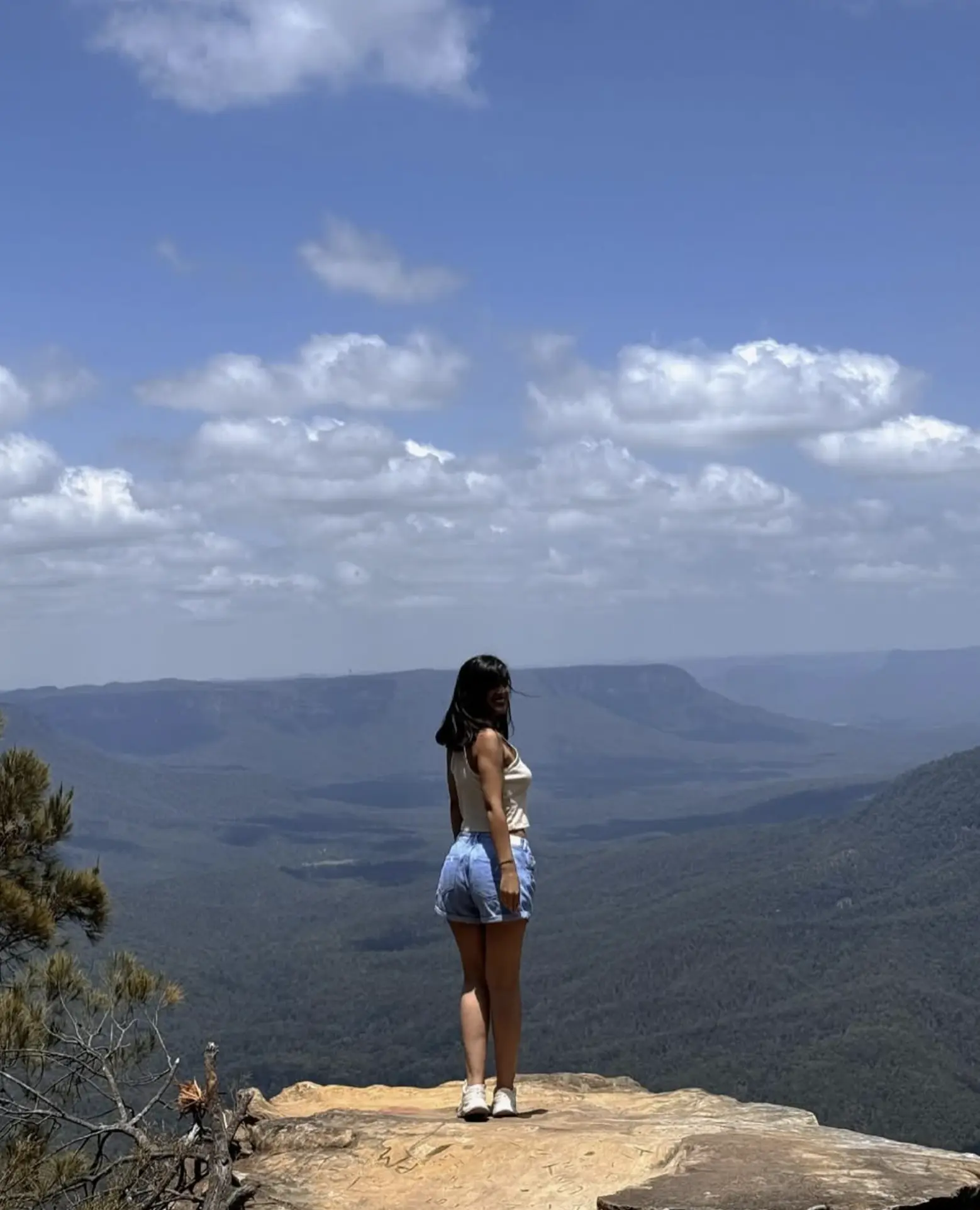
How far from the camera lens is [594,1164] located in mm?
6883

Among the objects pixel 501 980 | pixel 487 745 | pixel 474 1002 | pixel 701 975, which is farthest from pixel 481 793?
pixel 701 975

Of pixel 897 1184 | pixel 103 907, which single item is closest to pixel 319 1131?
pixel 897 1184

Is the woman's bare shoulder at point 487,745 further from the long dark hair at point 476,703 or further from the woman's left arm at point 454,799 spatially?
the woman's left arm at point 454,799

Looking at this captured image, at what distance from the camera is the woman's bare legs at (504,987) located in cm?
785

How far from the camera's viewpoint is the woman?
7656 mm

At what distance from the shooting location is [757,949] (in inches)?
5733

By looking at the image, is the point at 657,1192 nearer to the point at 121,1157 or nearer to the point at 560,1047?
the point at 121,1157

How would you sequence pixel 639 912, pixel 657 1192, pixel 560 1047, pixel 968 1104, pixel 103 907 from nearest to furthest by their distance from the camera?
pixel 657 1192
pixel 103 907
pixel 968 1104
pixel 560 1047
pixel 639 912

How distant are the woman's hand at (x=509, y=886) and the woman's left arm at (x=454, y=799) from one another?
1.50ft

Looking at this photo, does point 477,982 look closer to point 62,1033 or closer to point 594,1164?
point 594,1164

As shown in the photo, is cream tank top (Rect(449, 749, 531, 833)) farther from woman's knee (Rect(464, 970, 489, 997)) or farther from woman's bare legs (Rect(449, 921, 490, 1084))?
woman's knee (Rect(464, 970, 489, 997))

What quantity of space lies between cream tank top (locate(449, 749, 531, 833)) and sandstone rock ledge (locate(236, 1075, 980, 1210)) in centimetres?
184

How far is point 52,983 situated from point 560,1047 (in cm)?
10977

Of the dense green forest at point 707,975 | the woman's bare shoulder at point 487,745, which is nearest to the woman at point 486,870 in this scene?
the woman's bare shoulder at point 487,745
